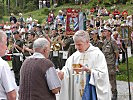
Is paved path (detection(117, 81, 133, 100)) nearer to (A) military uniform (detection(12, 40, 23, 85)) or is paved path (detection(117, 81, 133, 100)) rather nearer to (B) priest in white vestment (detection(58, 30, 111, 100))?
(A) military uniform (detection(12, 40, 23, 85))

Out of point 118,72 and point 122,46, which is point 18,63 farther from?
point 122,46

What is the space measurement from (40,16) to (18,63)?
2545 centimetres

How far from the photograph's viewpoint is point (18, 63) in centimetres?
1362

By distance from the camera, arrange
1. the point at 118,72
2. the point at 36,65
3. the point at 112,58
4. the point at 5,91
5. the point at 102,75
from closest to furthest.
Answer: the point at 5,91
the point at 36,65
the point at 102,75
the point at 112,58
the point at 118,72

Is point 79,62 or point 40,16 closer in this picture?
point 79,62

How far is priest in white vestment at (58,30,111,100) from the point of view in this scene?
6.64 meters

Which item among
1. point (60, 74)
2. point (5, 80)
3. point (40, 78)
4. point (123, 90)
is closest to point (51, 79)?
point (40, 78)

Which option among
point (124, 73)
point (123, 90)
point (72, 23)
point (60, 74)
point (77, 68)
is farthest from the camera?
point (124, 73)

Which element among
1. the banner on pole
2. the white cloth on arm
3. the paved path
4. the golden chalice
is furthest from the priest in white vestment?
the banner on pole

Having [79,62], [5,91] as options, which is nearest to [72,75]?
[79,62]

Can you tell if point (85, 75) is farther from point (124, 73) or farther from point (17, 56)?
point (124, 73)

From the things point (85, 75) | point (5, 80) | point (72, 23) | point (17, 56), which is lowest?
point (17, 56)

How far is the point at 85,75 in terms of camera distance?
6.90 m

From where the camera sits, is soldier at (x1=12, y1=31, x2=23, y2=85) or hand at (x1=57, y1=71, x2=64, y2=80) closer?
hand at (x1=57, y1=71, x2=64, y2=80)
